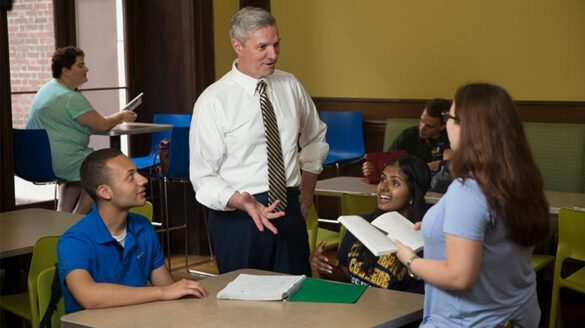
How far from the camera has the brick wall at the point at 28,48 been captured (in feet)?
20.6

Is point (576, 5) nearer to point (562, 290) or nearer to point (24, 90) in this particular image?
point (562, 290)

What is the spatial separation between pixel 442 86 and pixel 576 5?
1147 mm

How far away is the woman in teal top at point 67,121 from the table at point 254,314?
3.21 m

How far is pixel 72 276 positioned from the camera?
2900 mm

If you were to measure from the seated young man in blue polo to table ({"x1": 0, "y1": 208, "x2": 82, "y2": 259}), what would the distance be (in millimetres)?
758

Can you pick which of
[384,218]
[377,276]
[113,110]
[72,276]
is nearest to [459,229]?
[384,218]

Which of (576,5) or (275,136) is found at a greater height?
(576,5)

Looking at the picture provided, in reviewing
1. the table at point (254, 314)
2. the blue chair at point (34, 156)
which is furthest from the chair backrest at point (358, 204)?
the blue chair at point (34, 156)

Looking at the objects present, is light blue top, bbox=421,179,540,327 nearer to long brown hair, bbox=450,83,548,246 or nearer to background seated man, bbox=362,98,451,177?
long brown hair, bbox=450,83,548,246

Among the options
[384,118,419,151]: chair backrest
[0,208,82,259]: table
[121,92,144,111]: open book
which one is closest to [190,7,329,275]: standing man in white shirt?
[0,208,82,259]: table

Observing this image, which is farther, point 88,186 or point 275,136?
point 275,136

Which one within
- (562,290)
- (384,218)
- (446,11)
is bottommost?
(562,290)

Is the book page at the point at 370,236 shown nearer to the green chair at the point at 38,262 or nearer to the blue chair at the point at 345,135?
the green chair at the point at 38,262

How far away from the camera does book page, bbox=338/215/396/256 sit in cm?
254
